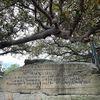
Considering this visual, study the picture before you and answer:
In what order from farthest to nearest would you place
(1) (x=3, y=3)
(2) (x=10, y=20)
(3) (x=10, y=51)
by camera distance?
(3) (x=10, y=51), (2) (x=10, y=20), (1) (x=3, y=3)

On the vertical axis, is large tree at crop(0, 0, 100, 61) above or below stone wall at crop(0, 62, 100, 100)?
above

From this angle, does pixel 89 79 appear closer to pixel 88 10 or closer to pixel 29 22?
pixel 88 10

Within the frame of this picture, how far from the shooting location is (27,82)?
1028 cm

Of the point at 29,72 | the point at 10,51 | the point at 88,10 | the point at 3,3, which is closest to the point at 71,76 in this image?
the point at 29,72

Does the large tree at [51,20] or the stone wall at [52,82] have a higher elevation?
the large tree at [51,20]

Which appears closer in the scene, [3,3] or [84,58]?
[3,3]

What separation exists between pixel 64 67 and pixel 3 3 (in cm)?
297

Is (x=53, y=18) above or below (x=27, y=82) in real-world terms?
above

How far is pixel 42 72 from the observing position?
10.2m

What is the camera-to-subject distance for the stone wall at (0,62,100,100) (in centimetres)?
998

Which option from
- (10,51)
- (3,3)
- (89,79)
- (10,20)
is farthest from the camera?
(10,51)

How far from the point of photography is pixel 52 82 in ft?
33.2

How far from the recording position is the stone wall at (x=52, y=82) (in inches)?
393

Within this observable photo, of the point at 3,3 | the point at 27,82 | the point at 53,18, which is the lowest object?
the point at 27,82
